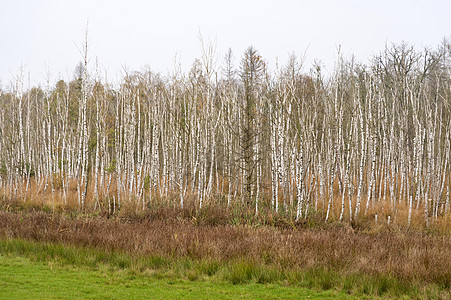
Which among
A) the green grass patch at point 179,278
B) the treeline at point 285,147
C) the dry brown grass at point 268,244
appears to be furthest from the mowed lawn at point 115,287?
the treeline at point 285,147

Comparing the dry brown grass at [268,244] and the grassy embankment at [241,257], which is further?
the dry brown grass at [268,244]

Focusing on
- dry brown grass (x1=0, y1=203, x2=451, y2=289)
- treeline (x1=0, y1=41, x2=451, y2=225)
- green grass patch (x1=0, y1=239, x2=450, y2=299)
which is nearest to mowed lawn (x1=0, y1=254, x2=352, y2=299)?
green grass patch (x1=0, y1=239, x2=450, y2=299)

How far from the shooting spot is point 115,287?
4.47 m

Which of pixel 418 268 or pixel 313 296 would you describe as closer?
pixel 313 296

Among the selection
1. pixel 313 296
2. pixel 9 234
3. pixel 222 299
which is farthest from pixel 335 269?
pixel 9 234

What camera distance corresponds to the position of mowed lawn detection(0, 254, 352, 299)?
4.15m

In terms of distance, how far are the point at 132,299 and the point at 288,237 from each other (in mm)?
3000

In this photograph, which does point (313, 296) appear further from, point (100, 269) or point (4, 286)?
point (4, 286)

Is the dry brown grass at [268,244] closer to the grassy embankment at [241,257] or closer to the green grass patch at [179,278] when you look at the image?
the grassy embankment at [241,257]

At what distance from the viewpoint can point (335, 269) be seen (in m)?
4.85

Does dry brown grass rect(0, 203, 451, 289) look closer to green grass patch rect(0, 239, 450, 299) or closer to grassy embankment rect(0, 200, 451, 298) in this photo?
grassy embankment rect(0, 200, 451, 298)

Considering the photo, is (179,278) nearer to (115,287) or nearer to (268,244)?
(115,287)

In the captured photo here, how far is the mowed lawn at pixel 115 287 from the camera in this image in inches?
163

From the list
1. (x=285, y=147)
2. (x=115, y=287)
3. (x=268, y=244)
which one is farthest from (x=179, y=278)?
(x=285, y=147)
